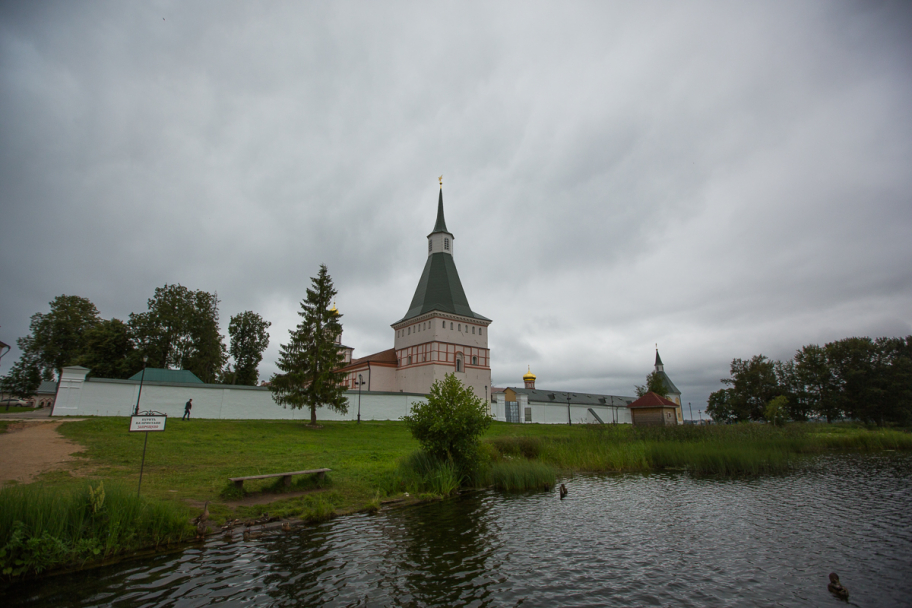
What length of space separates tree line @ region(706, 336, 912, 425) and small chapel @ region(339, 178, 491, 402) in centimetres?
3143

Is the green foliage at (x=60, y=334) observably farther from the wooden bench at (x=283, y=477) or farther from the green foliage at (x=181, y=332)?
the wooden bench at (x=283, y=477)

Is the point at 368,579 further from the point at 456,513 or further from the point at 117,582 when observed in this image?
the point at 456,513

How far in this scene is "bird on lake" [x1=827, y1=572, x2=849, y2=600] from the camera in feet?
20.6

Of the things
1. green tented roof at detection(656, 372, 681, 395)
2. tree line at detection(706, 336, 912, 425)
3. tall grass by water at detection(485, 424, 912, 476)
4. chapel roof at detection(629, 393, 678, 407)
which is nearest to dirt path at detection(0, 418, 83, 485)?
tall grass by water at detection(485, 424, 912, 476)

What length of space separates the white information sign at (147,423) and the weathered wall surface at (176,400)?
74.3 feet

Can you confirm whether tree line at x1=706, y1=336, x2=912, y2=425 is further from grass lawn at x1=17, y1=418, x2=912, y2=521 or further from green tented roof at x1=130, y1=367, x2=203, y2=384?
green tented roof at x1=130, y1=367, x2=203, y2=384

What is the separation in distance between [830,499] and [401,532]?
39.9ft

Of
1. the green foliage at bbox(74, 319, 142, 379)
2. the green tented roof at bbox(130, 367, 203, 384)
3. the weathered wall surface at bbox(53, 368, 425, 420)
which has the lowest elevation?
the weathered wall surface at bbox(53, 368, 425, 420)

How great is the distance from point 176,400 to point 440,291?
30.3 m

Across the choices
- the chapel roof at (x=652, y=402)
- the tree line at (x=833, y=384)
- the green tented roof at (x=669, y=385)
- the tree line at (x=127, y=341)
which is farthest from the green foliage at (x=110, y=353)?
the green tented roof at (x=669, y=385)

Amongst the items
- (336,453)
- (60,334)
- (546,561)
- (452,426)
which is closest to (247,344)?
(60,334)

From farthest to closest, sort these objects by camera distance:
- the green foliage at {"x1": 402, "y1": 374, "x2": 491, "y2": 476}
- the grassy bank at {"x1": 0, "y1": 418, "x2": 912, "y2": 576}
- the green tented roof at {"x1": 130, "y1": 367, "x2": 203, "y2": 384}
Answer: the green tented roof at {"x1": 130, "y1": 367, "x2": 203, "y2": 384} → the green foliage at {"x1": 402, "y1": 374, "x2": 491, "y2": 476} → the grassy bank at {"x1": 0, "y1": 418, "x2": 912, "y2": 576}

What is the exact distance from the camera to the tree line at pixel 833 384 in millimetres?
49094

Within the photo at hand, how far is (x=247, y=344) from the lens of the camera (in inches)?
2140
